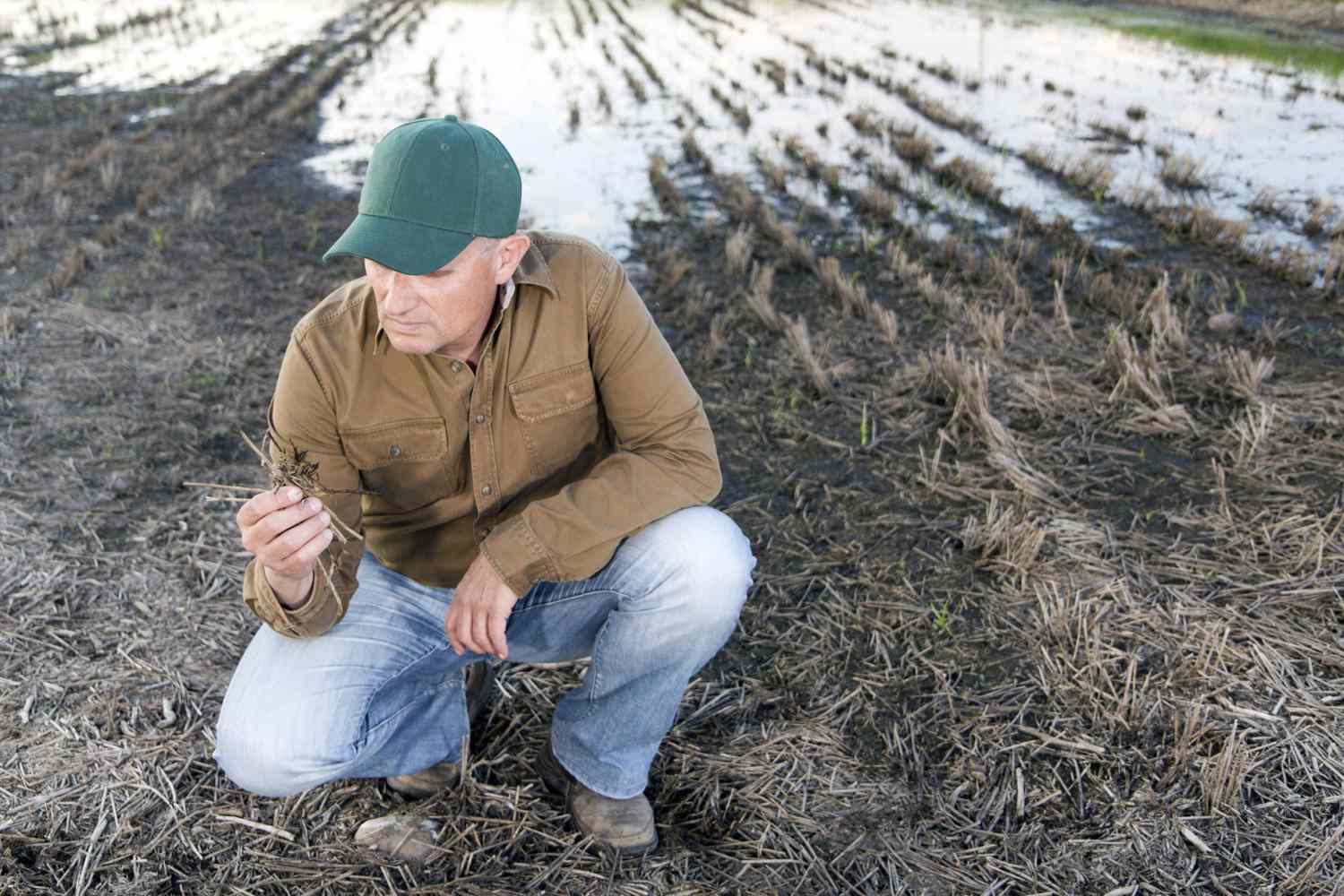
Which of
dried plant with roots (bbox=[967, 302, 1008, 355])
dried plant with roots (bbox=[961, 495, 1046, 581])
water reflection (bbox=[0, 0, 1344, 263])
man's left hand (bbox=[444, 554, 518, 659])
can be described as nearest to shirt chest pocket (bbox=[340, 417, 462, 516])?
man's left hand (bbox=[444, 554, 518, 659])

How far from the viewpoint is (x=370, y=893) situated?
7.10 ft

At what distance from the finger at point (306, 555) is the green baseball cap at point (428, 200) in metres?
0.52

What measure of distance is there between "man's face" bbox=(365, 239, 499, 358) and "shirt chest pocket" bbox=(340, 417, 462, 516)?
20 cm

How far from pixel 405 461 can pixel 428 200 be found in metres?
0.59

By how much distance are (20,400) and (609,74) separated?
31.5ft

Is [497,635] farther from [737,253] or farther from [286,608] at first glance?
[737,253]

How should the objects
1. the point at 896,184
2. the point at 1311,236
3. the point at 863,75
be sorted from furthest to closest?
the point at 863,75 → the point at 896,184 → the point at 1311,236

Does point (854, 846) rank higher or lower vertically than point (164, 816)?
lower

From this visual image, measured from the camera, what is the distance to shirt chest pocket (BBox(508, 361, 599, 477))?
7.25 feet

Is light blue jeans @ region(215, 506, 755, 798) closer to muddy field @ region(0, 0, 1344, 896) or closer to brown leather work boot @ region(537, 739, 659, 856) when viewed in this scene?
brown leather work boot @ region(537, 739, 659, 856)

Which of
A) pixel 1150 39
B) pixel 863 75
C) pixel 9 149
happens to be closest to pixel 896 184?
pixel 863 75

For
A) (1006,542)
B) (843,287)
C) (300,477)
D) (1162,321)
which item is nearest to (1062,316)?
(1162,321)

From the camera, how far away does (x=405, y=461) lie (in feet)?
7.30

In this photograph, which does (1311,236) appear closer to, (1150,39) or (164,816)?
(164,816)
